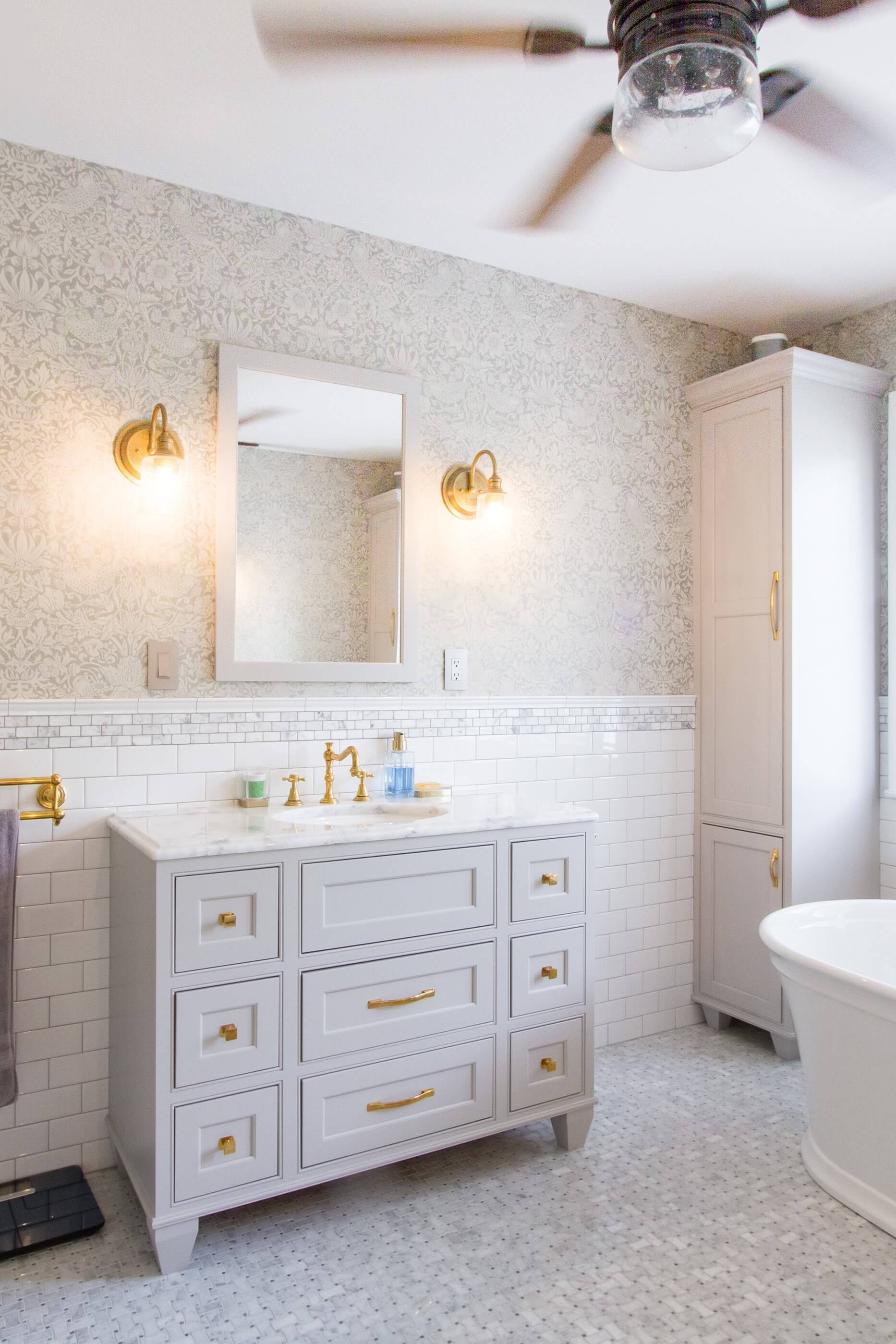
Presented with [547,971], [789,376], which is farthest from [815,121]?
[547,971]

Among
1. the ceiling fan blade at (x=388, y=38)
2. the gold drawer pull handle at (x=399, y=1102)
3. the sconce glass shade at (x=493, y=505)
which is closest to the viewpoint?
the ceiling fan blade at (x=388, y=38)

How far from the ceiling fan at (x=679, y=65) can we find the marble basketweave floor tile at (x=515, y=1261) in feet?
7.22

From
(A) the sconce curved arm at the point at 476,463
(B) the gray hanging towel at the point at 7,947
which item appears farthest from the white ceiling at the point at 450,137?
(B) the gray hanging towel at the point at 7,947

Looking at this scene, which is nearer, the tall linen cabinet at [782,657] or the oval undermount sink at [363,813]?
the oval undermount sink at [363,813]

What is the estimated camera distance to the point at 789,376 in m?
3.20

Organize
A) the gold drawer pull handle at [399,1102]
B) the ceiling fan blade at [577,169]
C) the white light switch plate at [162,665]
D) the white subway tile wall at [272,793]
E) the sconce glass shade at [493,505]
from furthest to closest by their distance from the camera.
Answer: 1. the sconce glass shade at [493,505]
2. the white light switch plate at [162,665]
3. the white subway tile wall at [272,793]
4. the gold drawer pull handle at [399,1102]
5. the ceiling fan blade at [577,169]

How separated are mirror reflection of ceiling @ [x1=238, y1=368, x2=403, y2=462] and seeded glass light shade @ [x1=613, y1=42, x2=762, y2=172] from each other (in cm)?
140

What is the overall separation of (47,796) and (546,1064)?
147 cm

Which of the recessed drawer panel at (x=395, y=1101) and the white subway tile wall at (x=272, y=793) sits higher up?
the white subway tile wall at (x=272, y=793)

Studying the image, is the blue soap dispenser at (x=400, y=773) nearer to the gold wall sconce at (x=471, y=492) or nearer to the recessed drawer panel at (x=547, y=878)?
the recessed drawer panel at (x=547, y=878)

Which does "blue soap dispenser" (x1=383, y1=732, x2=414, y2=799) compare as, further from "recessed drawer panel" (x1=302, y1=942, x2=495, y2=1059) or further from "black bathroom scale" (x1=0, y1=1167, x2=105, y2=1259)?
"black bathroom scale" (x1=0, y1=1167, x2=105, y2=1259)

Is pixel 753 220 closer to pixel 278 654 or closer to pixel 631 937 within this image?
pixel 278 654

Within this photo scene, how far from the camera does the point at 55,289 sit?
2.44m

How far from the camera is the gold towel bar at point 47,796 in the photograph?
2328 millimetres
